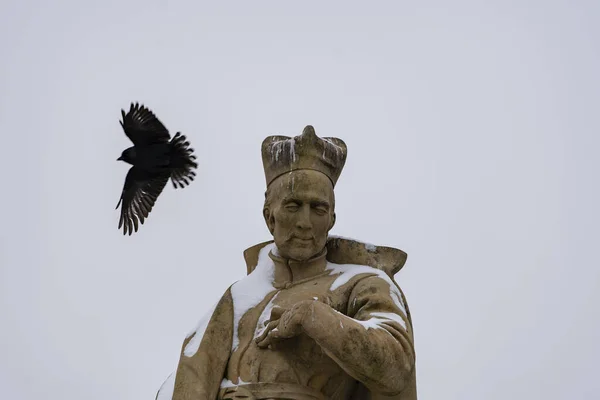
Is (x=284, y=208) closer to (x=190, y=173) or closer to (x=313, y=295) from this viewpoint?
(x=313, y=295)

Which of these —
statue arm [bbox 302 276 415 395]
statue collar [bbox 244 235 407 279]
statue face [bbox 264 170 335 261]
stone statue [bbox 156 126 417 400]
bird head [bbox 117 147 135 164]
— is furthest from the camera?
bird head [bbox 117 147 135 164]

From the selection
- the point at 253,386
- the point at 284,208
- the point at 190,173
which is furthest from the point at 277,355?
the point at 190,173

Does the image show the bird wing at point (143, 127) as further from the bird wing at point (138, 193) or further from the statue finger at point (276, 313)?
the statue finger at point (276, 313)

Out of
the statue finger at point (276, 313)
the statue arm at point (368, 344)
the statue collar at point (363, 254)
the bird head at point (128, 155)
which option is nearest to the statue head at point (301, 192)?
the statue collar at point (363, 254)

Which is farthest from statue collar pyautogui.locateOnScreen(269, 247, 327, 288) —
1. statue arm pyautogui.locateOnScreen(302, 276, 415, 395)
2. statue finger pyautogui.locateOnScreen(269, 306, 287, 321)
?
statue arm pyautogui.locateOnScreen(302, 276, 415, 395)

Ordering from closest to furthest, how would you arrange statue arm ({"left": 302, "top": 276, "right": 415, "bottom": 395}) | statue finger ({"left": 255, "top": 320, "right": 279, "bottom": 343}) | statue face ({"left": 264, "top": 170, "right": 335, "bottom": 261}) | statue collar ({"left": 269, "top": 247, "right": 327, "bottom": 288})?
1. statue arm ({"left": 302, "top": 276, "right": 415, "bottom": 395})
2. statue finger ({"left": 255, "top": 320, "right": 279, "bottom": 343})
3. statue face ({"left": 264, "top": 170, "right": 335, "bottom": 261})
4. statue collar ({"left": 269, "top": 247, "right": 327, "bottom": 288})

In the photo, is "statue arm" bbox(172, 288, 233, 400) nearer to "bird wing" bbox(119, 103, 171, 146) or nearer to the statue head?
the statue head

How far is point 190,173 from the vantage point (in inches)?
736

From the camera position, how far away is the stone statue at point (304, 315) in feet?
37.9

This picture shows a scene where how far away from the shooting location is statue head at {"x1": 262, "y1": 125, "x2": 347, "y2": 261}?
1241cm

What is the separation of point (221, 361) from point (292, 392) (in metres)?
0.71

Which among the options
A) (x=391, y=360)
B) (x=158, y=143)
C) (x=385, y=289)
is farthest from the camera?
(x=158, y=143)

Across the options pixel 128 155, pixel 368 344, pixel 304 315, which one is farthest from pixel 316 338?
pixel 128 155

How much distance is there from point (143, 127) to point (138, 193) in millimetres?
739
